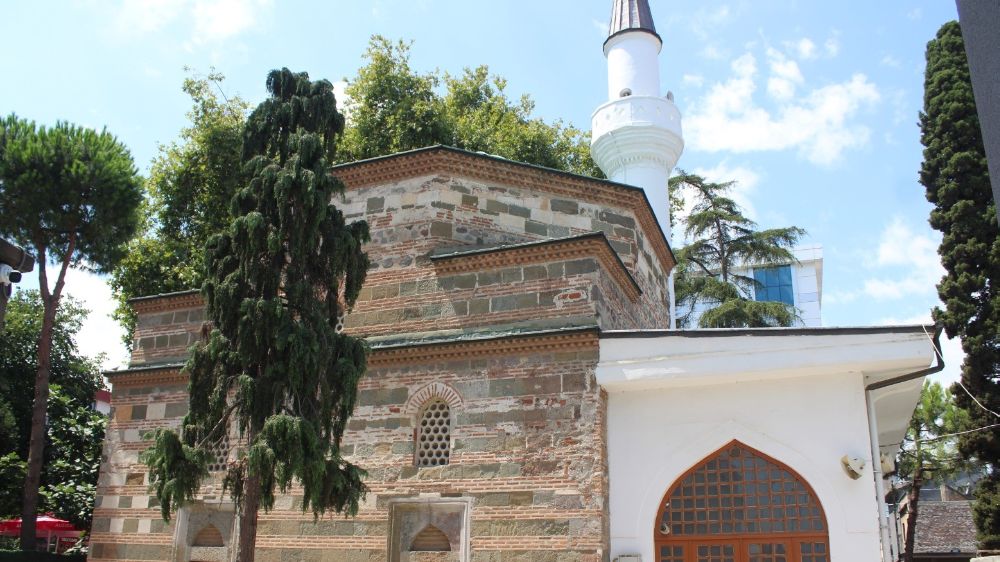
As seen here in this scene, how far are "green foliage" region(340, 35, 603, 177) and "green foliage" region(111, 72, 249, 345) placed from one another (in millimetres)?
3098

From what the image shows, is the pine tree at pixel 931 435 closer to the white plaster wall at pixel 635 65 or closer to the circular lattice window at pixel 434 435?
the white plaster wall at pixel 635 65

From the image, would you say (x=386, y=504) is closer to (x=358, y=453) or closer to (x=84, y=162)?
(x=358, y=453)

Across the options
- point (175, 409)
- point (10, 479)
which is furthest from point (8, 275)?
point (10, 479)

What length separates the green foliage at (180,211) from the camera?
1930 cm

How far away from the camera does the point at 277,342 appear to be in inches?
286

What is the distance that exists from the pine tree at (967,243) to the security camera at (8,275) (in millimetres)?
15143

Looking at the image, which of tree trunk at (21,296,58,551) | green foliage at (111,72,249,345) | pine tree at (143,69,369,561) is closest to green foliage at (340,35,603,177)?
green foliage at (111,72,249,345)

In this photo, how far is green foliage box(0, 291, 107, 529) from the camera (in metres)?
17.7

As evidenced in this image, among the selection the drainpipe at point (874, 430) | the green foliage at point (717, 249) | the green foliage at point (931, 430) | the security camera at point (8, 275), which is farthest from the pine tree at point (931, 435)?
the security camera at point (8, 275)

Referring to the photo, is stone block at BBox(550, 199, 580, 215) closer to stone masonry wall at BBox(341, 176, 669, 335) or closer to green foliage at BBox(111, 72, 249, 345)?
stone masonry wall at BBox(341, 176, 669, 335)

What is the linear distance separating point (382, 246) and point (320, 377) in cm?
329

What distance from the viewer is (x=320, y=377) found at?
25.1 feet

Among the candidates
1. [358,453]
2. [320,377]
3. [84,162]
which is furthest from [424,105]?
[320,377]

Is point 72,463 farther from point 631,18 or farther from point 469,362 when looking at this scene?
point 631,18
